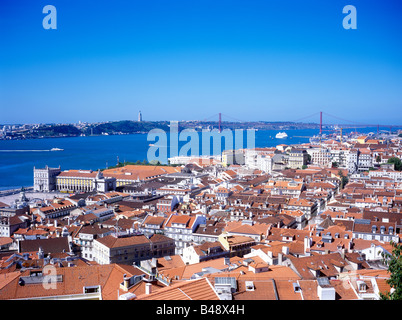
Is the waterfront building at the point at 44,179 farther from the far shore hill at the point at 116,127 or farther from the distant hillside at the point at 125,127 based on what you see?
the distant hillside at the point at 125,127

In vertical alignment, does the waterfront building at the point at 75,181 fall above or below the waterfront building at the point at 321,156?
below

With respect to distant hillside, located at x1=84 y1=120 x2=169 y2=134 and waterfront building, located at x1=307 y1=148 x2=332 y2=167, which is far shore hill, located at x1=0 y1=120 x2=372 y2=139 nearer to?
distant hillside, located at x1=84 y1=120 x2=169 y2=134

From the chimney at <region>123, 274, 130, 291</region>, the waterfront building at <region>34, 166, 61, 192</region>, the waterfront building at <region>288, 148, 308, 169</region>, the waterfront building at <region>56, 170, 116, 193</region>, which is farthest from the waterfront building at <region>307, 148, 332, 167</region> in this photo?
the chimney at <region>123, 274, 130, 291</region>

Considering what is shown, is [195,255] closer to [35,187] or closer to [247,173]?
[247,173]

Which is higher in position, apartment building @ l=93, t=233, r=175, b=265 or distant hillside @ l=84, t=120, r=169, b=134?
distant hillside @ l=84, t=120, r=169, b=134

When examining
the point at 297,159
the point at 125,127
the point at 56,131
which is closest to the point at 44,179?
the point at 297,159

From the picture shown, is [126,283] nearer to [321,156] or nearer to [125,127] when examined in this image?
[321,156]

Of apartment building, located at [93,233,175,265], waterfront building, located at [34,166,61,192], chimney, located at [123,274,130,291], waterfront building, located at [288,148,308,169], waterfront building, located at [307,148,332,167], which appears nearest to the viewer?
chimney, located at [123,274,130,291]

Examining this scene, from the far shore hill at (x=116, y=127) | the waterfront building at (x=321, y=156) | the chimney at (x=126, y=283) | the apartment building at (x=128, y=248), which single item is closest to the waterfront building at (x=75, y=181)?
the waterfront building at (x=321, y=156)

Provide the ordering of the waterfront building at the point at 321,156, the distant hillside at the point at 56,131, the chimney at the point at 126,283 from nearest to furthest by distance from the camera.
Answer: the chimney at the point at 126,283
the waterfront building at the point at 321,156
the distant hillside at the point at 56,131

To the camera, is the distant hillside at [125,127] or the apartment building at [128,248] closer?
the apartment building at [128,248]

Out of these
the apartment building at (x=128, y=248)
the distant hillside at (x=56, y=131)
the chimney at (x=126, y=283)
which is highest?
the distant hillside at (x=56, y=131)

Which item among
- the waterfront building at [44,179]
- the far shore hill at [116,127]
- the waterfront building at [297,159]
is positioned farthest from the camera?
the far shore hill at [116,127]

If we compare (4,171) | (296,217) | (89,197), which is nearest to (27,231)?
(89,197)
